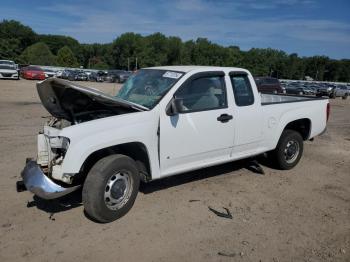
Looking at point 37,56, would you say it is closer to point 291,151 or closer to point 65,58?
point 65,58

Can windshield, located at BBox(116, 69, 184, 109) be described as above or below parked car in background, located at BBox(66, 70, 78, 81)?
above

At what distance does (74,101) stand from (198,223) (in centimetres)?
226

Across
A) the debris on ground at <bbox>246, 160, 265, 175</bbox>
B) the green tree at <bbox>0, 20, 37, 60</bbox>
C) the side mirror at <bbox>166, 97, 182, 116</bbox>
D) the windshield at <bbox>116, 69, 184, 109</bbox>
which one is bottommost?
the debris on ground at <bbox>246, 160, 265, 175</bbox>

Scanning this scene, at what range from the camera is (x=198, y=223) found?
192 inches

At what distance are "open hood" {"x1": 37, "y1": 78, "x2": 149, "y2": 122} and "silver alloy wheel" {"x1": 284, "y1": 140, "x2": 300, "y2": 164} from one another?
3454 mm

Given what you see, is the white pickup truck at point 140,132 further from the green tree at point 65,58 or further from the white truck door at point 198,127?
the green tree at point 65,58

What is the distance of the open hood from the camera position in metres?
4.73

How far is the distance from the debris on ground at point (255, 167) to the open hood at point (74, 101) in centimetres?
312

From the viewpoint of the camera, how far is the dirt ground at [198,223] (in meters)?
4.14

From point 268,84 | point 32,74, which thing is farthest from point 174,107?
point 32,74

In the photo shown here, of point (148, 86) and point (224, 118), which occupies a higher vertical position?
point (148, 86)

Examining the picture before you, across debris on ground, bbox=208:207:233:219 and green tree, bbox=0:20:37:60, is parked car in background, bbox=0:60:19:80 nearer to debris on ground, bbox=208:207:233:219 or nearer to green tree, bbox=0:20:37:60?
debris on ground, bbox=208:207:233:219

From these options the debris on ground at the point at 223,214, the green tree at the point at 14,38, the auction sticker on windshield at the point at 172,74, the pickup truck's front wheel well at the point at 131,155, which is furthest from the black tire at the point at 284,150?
the green tree at the point at 14,38

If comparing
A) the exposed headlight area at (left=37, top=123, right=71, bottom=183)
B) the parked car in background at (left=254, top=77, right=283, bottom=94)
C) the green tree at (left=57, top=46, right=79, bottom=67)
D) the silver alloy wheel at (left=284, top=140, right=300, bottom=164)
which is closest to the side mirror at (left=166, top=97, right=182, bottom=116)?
the exposed headlight area at (left=37, top=123, right=71, bottom=183)
